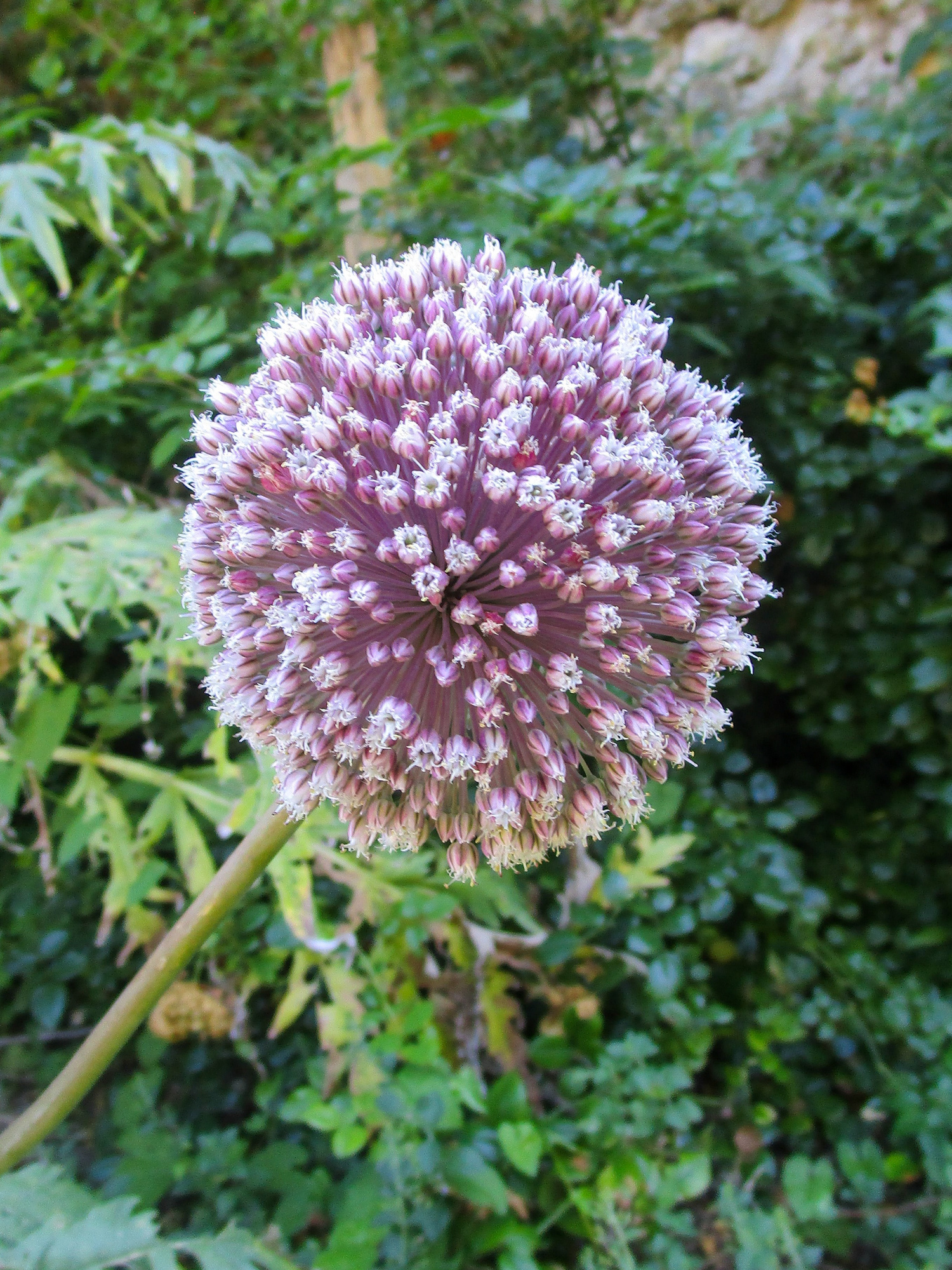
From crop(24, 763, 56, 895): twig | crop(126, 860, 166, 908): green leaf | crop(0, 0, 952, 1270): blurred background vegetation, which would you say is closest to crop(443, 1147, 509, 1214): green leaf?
crop(0, 0, 952, 1270): blurred background vegetation

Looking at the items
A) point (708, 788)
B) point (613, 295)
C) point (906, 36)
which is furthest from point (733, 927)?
point (906, 36)

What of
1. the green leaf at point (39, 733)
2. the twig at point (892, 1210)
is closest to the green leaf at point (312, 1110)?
the green leaf at point (39, 733)

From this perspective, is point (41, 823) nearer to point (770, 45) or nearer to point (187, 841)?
point (187, 841)

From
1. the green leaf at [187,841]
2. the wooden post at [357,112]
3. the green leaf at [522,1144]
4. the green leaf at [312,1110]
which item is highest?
the wooden post at [357,112]

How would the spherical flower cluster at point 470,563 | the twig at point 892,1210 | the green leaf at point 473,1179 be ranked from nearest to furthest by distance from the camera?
the spherical flower cluster at point 470,563
the green leaf at point 473,1179
the twig at point 892,1210

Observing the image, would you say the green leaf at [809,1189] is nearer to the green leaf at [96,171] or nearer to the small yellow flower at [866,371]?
the small yellow flower at [866,371]

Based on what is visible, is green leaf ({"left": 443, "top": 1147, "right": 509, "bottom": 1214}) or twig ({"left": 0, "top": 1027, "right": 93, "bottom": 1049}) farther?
twig ({"left": 0, "top": 1027, "right": 93, "bottom": 1049})

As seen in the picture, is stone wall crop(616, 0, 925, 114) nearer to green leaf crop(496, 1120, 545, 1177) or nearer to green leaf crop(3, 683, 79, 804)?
green leaf crop(3, 683, 79, 804)
